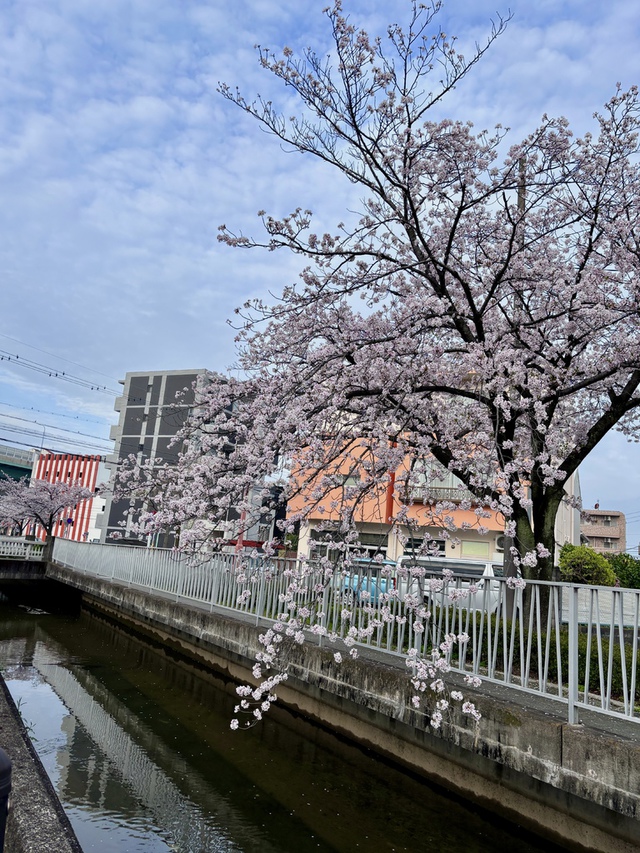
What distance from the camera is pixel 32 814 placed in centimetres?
348

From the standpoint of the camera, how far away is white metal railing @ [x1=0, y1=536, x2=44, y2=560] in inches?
949

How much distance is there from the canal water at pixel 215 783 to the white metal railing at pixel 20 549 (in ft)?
51.7

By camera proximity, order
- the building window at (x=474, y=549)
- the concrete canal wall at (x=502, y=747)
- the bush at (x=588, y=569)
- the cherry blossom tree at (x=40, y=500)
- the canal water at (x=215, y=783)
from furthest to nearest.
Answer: the cherry blossom tree at (x=40, y=500), the building window at (x=474, y=549), the bush at (x=588, y=569), the canal water at (x=215, y=783), the concrete canal wall at (x=502, y=747)

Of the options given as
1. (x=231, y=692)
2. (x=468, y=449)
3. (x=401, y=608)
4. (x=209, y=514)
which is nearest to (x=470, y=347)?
(x=468, y=449)

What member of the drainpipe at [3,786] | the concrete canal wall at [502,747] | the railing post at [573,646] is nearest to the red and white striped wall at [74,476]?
the concrete canal wall at [502,747]

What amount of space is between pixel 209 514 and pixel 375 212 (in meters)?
4.55

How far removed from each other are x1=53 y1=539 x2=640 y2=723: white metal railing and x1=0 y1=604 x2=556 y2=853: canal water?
4.39 ft

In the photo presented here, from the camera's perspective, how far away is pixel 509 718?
502cm

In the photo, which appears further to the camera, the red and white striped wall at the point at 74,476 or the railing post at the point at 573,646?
the red and white striped wall at the point at 74,476

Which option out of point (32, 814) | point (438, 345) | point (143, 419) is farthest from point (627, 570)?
point (143, 419)

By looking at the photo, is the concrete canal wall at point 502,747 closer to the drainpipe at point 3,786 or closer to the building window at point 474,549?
the drainpipe at point 3,786

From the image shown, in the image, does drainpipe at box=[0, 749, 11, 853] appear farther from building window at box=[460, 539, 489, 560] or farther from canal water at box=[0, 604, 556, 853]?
building window at box=[460, 539, 489, 560]

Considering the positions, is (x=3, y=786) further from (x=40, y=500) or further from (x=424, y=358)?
(x=40, y=500)

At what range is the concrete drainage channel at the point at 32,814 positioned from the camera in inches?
124
